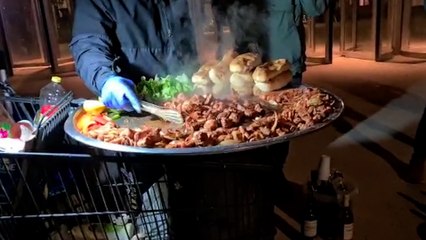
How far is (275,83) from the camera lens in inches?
82.5

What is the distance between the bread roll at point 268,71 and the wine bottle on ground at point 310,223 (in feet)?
2.47

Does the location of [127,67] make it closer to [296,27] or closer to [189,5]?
[189,5]

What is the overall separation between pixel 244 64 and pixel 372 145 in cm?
208

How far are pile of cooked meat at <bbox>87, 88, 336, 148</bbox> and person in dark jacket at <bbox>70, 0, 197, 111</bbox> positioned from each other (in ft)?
1.00

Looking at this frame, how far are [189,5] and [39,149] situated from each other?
98 cm

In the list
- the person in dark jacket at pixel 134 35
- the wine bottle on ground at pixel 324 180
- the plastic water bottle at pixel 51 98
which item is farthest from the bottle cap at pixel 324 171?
the plastic water bottle at pixel 51 98

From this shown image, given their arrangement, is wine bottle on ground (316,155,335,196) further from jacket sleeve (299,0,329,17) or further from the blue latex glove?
the blue latex glove

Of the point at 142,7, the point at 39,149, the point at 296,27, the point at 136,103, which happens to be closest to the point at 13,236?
the point at 39,149

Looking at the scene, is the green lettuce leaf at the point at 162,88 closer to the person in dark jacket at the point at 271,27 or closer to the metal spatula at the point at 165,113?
the metal spatula at the point at 165,113

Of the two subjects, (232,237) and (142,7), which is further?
(142,7)

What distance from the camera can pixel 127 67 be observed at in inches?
88.0

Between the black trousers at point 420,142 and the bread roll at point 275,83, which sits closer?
the bread roll at point 275,83

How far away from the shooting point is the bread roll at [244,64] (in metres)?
2.14

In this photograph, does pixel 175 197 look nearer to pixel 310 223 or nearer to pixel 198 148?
pixel 198 148
